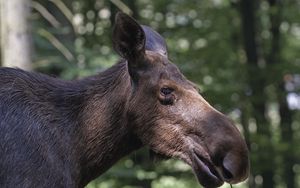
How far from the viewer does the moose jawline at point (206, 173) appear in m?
4.77

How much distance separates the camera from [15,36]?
8625 mm

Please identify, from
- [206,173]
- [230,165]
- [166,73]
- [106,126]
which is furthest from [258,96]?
[230,165]

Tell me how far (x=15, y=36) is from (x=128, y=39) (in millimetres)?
3827

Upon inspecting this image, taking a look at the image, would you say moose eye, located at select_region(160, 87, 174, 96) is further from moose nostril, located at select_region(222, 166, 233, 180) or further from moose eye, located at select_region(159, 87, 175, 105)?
moose nostril, located at select_region(222, 166, 233, 180)

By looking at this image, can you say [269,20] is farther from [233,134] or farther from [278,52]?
[233,134]

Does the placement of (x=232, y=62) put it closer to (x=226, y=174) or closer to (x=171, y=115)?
(x=171, y=115)

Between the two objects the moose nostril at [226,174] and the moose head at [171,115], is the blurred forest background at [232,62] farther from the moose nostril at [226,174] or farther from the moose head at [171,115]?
the moose nostril at [226,174]

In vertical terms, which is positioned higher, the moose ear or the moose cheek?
the moose ear

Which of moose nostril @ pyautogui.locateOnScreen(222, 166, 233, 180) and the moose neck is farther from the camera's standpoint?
the moose neck

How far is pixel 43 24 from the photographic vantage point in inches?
466

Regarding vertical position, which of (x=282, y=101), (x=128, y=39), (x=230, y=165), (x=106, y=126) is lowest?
(x=282, y=101)

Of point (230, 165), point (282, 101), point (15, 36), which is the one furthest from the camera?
point (282, 101)

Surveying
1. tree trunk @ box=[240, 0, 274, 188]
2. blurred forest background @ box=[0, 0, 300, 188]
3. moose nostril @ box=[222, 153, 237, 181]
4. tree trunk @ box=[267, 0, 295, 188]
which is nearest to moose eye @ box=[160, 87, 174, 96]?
moose nostril @ box=[222, 153, 237, 181]

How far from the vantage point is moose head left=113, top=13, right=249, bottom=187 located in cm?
473
